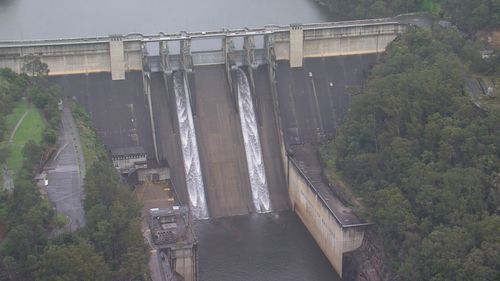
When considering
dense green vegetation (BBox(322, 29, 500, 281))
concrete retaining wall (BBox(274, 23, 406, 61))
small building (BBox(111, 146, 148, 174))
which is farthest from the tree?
concrete retaining wall (BBox(274, 23, 406, 61))

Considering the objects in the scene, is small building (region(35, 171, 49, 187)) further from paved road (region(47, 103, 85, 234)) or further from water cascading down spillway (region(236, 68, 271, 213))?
water cascading down spillway (region(236, 68, 271, 213))

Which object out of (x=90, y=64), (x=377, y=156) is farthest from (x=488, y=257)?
(x=90, y=64)

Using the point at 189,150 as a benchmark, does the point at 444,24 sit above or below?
above

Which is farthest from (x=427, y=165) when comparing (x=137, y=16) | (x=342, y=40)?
(x=137, y=16)

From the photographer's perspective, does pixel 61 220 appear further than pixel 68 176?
No

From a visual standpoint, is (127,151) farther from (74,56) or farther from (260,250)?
(260,250)

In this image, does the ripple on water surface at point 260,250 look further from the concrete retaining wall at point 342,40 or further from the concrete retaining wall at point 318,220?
the concrete retaining wall at point 342,40

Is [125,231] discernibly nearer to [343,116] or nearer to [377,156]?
[377,156]

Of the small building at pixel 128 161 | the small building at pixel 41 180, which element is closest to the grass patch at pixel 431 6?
the small building at pixel 128 161
